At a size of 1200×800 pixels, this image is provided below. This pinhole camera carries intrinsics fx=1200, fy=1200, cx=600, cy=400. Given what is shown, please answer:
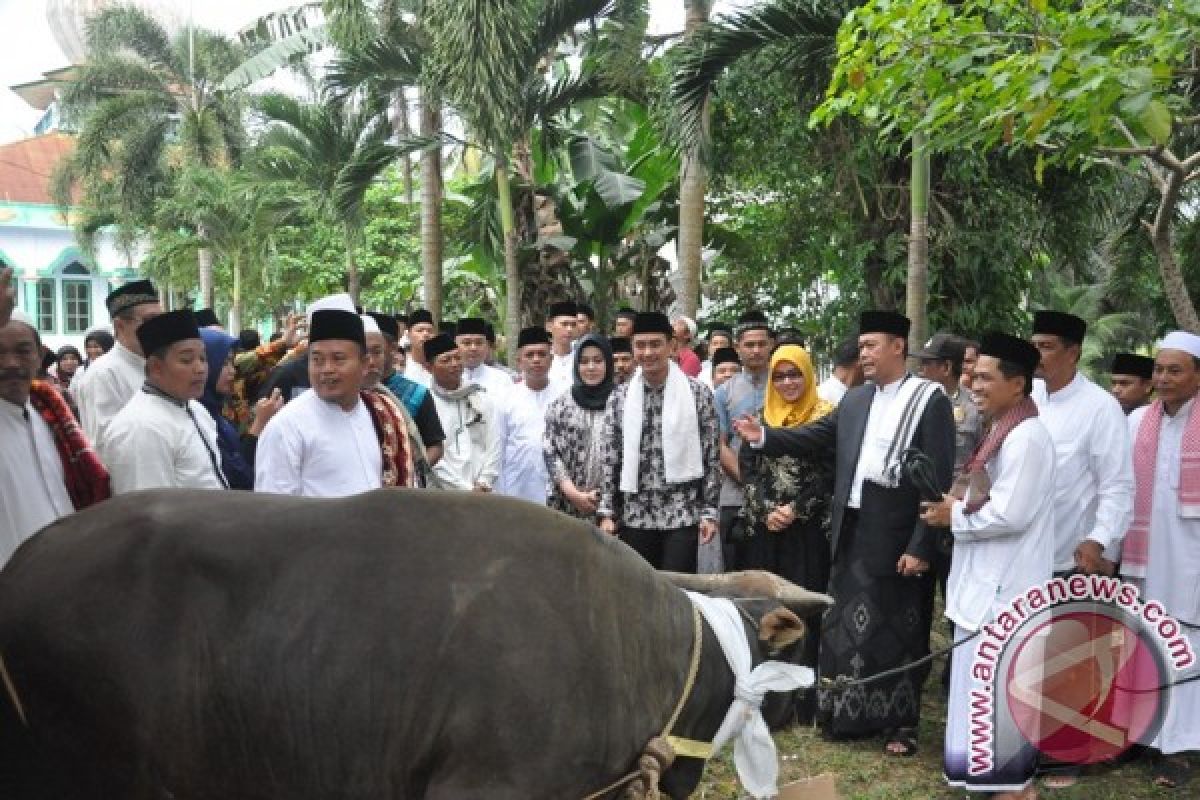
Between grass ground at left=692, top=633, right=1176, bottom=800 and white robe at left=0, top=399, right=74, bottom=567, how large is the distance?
2.99 m

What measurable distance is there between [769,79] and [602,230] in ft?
16.8

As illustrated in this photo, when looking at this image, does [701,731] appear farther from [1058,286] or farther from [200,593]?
[1058,286]

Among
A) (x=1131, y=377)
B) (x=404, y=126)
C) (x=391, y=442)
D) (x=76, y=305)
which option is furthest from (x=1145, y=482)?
(x=76, y=305)

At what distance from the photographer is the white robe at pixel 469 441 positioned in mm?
7875

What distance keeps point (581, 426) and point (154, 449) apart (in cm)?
336

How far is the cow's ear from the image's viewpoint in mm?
3111

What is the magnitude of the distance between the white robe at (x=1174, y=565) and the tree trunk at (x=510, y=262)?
32.1 ft

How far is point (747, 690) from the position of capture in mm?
3037

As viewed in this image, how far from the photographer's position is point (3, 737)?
279cm

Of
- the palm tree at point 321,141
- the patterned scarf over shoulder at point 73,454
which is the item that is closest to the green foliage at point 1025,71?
the patterned scarf over shoulder at point 73,454

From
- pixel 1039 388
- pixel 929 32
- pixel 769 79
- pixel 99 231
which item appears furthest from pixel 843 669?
pixel 99 231

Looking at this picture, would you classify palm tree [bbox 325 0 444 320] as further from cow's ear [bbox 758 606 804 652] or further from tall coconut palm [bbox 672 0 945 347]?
cow's ear [bbox 758 606 804 652]

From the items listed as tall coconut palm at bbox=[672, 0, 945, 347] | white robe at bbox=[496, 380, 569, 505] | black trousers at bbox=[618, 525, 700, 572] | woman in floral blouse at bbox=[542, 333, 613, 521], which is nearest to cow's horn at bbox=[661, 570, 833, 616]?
black trousers at bbox=[618, 525, 700, 572]

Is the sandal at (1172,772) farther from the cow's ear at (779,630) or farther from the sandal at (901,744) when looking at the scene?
the cow's ear at (779,630)
